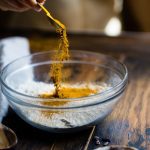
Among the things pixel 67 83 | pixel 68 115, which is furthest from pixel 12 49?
pixel 68 115

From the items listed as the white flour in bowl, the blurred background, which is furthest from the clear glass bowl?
the blurred background

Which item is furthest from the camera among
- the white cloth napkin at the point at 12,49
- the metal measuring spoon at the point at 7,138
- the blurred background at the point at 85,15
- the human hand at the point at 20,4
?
the blurred background at the point at 85,15

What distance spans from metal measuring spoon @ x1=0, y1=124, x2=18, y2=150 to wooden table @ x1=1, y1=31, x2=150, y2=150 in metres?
0.02

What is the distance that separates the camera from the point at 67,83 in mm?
1262

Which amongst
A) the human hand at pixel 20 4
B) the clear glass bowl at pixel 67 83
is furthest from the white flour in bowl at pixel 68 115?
the human hand at pixel 20 4

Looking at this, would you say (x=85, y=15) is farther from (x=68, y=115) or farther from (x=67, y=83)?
(x=68, y=115)

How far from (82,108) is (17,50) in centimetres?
57

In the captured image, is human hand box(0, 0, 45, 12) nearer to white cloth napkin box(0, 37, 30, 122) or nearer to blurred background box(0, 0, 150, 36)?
white cloth napkin box(0, 37, 30, 122)

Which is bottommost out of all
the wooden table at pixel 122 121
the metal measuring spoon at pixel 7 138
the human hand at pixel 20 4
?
the metal measuring spoon at pixel 7 138

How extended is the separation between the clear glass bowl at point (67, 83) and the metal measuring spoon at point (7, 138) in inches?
2.3

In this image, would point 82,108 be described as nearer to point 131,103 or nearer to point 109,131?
point 109,131

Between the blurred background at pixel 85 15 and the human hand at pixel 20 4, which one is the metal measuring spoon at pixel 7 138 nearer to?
the human hand at pixel 20 4

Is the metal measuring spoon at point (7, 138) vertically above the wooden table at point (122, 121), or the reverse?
the wooden table at point (122, 121)

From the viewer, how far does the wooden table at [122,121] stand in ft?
3.19
